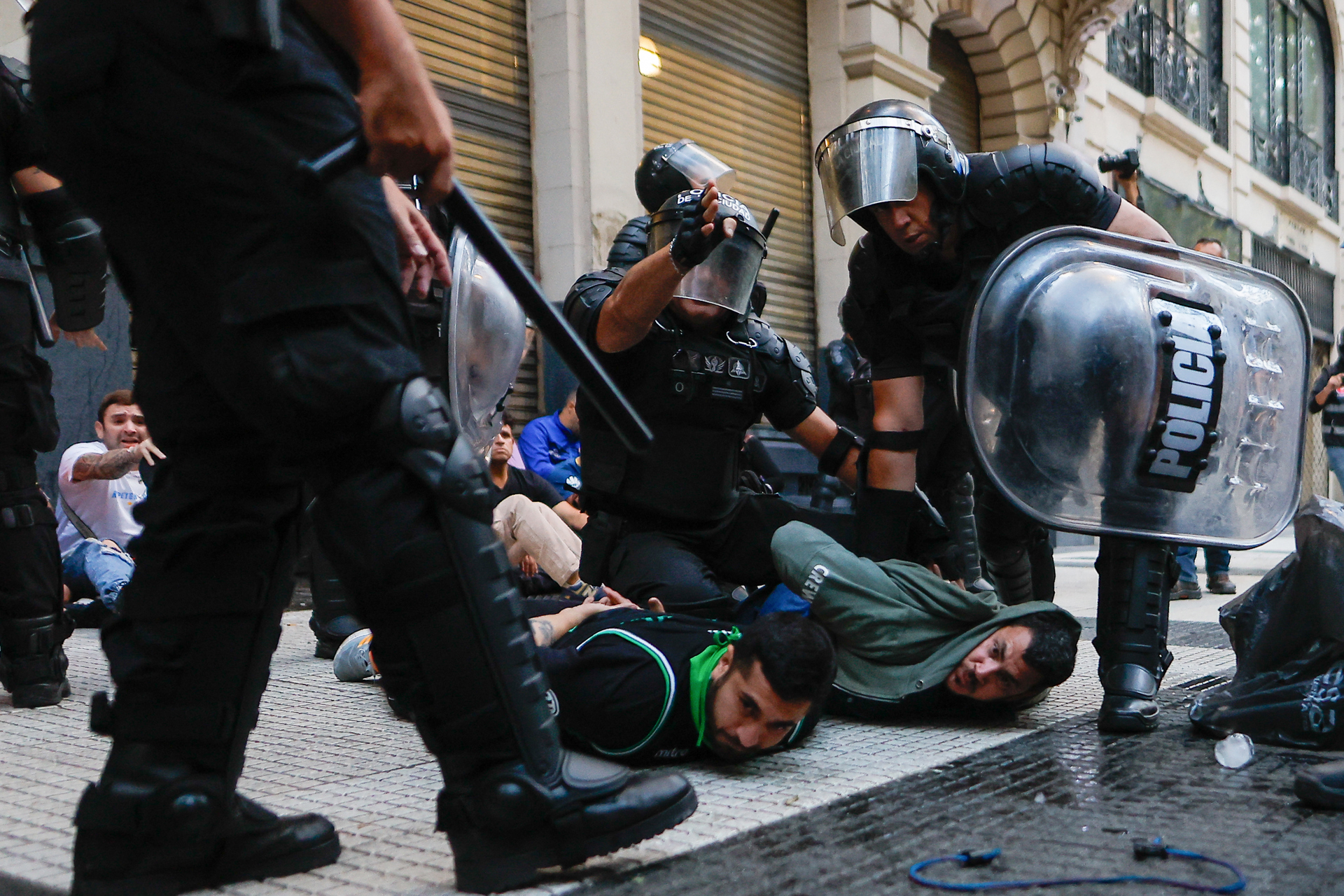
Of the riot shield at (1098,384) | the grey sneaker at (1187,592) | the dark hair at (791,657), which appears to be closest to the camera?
the dark hair at (791,657)

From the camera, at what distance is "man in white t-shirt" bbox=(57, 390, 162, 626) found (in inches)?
169

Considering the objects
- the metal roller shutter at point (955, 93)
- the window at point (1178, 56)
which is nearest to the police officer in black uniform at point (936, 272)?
the metal roller shutter at point (955, 93)

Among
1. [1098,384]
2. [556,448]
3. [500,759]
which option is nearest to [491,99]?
[556,448]

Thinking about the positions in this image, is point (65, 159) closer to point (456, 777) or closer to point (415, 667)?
point (415, 667)

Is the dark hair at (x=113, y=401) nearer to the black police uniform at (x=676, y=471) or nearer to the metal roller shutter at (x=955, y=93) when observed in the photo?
the black police uniform at (x=676, y=471)

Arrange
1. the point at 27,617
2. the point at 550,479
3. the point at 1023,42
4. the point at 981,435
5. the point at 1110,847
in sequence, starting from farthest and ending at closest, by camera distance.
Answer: the point at 1023,42 → the point at 550,479 → the point at 27,617 → the point at 981,435 → the point at 1110,847

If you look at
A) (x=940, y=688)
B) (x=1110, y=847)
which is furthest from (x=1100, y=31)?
(x=1110, y=847)

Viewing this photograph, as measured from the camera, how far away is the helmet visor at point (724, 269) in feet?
9.71

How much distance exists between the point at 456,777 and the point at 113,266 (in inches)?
28.5

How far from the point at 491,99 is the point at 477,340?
424 centimetres

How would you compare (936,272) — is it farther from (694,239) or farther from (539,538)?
(539,538)

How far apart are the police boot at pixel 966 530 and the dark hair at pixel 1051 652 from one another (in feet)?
3.12

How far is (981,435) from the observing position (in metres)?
2.43

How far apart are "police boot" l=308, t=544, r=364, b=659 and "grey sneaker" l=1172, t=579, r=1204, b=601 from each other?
3866 mm
